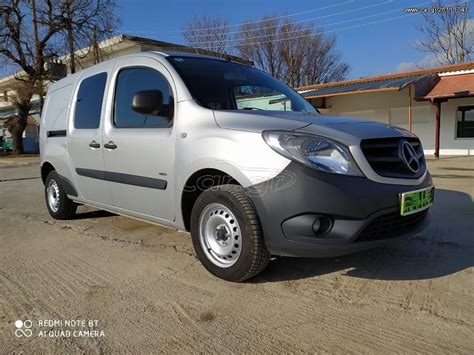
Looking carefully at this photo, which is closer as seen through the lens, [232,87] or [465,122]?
A: [232,87]

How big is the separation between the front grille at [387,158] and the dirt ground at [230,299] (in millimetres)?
854

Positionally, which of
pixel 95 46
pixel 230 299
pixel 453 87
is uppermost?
pixel 95 46

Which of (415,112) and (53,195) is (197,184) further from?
(415,112)

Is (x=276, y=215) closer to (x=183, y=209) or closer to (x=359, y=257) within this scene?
(x=183, y=209)

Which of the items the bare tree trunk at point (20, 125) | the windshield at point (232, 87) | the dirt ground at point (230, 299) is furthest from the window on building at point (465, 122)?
the bare tree trunk at point (20, 125)

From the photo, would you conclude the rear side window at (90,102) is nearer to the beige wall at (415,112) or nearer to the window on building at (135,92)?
the window on building at (135,92)

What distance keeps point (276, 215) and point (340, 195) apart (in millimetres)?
446

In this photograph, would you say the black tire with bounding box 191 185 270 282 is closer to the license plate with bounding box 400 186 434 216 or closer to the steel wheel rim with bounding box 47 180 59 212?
the license plate with bounding box 400 186 434 216

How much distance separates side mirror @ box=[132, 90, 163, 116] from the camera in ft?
11.2

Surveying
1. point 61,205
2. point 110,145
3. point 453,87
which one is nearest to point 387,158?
point 110,145

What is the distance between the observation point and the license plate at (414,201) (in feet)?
9.45

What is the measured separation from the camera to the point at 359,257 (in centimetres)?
368

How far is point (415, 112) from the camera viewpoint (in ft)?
61.9

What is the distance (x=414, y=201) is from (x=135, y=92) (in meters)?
2.63
